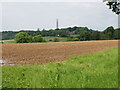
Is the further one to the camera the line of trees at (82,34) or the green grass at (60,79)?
the line of trees at (82,34)

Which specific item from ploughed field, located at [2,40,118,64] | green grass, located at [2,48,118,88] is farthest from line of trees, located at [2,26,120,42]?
green grass, located at [2,48,118,88]

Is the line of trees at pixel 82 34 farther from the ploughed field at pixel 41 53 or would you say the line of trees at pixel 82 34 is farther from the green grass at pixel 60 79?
the green grass at pixel 60 79

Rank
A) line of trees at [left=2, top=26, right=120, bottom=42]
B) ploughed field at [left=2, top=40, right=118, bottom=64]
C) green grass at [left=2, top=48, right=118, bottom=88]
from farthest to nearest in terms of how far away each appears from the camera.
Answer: line of trees at [left=2, top=26, right=120, bottom=42], ploughed field at [left=2, top=40, right=118, bottom=64], green grass at [left=2, top=48, right=118, bottom=88]

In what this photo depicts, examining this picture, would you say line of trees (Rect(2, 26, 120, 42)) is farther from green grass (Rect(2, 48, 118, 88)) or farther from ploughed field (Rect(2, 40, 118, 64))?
green grass (Rect(2, 48, 118, 88))

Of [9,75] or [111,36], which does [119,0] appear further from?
[111,36]

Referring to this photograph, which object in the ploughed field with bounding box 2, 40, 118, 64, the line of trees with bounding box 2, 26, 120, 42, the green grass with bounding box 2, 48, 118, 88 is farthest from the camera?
the line of trees with bounding box 2, 26, 120, 42

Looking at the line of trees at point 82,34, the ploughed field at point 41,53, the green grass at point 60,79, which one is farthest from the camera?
the line of trees at point 82,34

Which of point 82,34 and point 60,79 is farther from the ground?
point 82,34

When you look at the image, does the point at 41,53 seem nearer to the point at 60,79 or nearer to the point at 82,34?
the point at 60,79

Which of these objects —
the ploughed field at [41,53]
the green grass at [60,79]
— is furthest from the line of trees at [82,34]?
the green grass at [60,79]

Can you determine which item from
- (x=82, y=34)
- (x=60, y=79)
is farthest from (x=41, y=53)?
(x=82, y=34)

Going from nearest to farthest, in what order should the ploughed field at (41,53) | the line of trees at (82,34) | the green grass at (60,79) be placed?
the green grass at (60,79)
the ploughed field at (41,53)
the line of trees at (82,34)

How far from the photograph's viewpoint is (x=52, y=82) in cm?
758

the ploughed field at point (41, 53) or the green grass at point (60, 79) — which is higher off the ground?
the green grass at point (60, 79)
